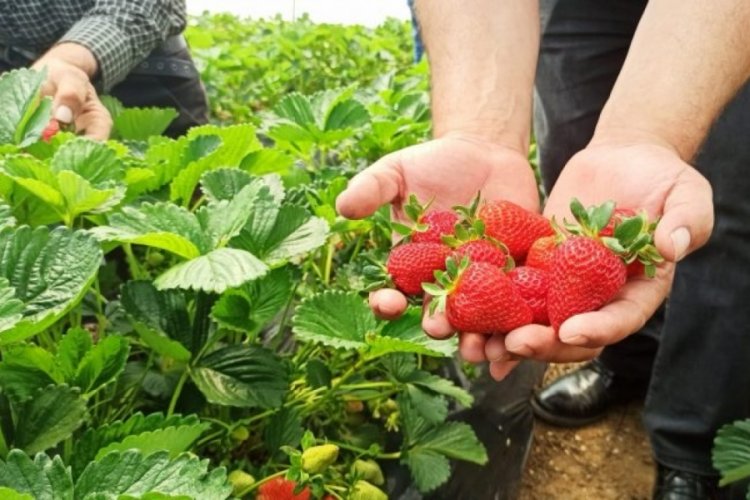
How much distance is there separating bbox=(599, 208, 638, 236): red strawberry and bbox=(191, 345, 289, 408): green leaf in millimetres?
384

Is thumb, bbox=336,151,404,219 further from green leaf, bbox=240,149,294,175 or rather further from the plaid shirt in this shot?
the plaid shirt

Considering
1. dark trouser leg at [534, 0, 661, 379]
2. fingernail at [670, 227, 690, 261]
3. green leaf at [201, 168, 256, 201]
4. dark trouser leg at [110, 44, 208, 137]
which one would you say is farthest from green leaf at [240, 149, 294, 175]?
dark trouser leg at [110, 44, 208, 137]

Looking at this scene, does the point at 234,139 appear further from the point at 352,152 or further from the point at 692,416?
the point at 692,416

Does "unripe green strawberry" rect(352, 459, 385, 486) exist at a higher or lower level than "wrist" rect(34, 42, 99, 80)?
lower

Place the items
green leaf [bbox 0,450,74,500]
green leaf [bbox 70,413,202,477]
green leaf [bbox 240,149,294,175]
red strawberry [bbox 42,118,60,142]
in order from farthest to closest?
red strawberry [bbox 42,118,60,142] < green leaf [bbox 240,149,294,175] < green leaf [bbox 70,413,202,477] < green leaf [bbox 0,450,74,500]

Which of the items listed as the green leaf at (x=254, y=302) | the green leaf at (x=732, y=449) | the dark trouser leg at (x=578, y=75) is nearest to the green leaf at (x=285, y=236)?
the green leaf at (x=254, y=302)

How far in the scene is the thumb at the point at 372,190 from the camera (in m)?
0.90

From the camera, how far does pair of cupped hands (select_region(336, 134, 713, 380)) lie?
0.79 metres

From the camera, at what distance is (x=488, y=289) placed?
0.81m

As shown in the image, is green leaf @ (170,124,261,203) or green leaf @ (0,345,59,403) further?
green leaf @ (170,124,261,203)

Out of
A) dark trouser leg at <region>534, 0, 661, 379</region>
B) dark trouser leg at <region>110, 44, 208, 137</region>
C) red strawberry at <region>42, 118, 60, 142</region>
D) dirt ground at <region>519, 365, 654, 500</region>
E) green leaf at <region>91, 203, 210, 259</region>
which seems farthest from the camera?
dark trouser leg at <region>110, 44, 208, 137</region>

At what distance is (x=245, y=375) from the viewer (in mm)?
917

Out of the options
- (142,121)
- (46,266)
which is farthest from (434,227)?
(142,121)

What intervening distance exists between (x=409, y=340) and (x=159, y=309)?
0.28 m
